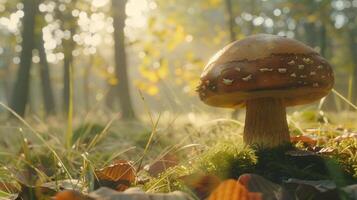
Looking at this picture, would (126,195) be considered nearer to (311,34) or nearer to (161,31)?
(161,31)

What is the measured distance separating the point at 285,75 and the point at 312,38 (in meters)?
24.0

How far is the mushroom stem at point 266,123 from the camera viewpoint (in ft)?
7.34

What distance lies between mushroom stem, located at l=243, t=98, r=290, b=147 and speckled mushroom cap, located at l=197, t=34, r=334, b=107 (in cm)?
18

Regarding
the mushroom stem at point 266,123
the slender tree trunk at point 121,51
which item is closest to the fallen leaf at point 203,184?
the mushroom stem at point 266,123

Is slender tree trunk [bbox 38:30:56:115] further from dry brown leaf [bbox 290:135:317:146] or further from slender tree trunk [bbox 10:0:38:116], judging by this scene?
dry brown leaf [bbox 290:135:317:146]

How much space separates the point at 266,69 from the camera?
6.31 feet

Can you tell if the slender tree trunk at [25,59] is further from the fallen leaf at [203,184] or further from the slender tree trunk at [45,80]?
the fallen leaf at [203,184]

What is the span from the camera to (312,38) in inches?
962

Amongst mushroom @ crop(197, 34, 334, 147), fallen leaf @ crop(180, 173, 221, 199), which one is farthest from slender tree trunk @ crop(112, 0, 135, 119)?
fallen leaf @ crop(180, 173, 221, 199)

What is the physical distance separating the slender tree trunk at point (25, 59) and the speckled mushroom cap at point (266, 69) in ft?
23.3

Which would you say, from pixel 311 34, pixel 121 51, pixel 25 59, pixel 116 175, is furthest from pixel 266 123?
pixel 311 34

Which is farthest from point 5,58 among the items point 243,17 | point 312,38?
point 312,38

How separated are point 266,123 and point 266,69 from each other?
44 centimetres

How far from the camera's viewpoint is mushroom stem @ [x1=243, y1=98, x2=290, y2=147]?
224 cm
